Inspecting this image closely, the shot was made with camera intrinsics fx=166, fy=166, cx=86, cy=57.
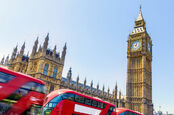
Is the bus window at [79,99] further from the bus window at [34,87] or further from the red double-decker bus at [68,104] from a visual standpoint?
the bus window at [34,87]

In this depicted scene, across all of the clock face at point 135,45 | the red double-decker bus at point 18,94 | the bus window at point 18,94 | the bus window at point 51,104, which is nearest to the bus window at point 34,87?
the red double-decker bus at point 18,94

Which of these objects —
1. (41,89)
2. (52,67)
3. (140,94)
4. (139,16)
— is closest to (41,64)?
(52,67)

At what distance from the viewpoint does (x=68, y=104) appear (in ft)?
56.0

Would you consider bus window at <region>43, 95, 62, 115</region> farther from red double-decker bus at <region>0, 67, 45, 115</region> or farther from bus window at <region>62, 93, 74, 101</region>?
red double-decker bus at <region>0, 67, 45, 115</region>

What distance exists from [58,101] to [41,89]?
2.78 m

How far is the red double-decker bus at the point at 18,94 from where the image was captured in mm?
11930

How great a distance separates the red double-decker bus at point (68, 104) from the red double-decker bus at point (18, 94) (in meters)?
2.61

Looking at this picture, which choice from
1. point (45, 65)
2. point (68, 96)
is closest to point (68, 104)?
point (68, 96)

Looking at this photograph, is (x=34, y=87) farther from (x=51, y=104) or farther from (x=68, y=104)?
(x=68, y=104)

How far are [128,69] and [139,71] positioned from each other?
4.96m

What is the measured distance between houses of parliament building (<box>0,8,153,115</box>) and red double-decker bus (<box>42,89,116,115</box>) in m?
21.5

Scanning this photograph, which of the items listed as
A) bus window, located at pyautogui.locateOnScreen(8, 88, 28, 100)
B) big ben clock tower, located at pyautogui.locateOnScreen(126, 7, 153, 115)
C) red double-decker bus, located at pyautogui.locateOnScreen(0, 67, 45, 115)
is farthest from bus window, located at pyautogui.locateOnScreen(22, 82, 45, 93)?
big ben clock tower, located at pyautogui.locateOnScreen(126, 7, 153, 115)

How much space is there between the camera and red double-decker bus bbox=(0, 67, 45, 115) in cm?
1193

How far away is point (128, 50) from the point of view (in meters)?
77.1
